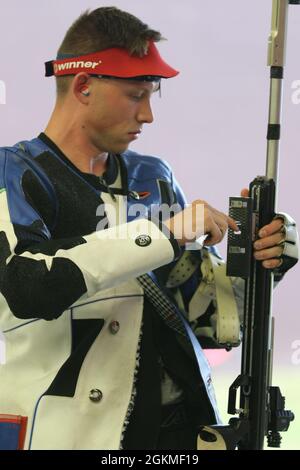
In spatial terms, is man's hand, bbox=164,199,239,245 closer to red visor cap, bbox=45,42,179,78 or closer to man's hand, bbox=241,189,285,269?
man's hand, bbox=241,189,285,269

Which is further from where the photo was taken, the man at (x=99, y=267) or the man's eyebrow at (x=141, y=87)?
the man's eyebrow at (x=141, y=87)

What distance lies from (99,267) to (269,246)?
0.38m

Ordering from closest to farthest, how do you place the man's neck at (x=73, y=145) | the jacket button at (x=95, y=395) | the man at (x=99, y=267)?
the man at (x=99, y=267) < the jacket button at (x=95, y=395) < the man's neck at (x=73, y=145)

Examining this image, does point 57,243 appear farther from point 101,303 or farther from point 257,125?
point 257,125

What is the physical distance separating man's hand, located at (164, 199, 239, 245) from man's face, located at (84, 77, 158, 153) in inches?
10.1

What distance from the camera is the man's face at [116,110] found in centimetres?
232

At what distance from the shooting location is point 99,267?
6.88ft

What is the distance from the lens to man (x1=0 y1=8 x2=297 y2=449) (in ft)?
6.95

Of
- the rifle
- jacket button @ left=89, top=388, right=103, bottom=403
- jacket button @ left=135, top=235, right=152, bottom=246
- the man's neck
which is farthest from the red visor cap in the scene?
jacket button @ left=89, top=388, right=103, bottom=403

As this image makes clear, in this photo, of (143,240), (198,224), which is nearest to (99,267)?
(143,240)

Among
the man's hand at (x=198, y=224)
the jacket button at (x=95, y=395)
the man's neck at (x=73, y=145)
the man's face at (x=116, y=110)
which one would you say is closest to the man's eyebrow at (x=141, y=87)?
the man's face at (x=116, y=110)

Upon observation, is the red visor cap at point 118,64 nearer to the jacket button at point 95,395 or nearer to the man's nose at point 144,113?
the man's nose at point 144,113

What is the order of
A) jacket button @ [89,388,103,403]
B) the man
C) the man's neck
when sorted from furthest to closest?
the man's neck
jacket button @ [89,388,103,403]
the man

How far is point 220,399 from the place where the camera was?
377 centimetres
